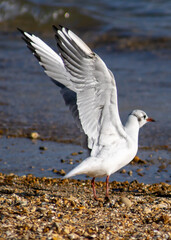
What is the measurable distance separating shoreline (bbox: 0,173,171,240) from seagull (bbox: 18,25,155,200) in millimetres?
275

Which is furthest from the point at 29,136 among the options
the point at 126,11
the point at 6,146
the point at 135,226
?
the point at 126,11

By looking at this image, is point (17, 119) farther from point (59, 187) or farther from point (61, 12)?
point (61, 12)

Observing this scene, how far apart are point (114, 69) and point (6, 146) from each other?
4.38 m

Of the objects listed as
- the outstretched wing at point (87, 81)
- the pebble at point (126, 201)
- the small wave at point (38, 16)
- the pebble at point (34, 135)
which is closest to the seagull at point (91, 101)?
the outstretched wing at point (87, 81)

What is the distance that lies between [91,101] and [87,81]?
0.21m

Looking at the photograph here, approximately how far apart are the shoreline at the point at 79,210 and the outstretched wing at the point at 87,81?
24.9 inches

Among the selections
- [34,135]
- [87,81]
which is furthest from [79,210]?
[34,135]

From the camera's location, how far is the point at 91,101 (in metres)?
4.56

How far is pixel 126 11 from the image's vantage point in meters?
14.8

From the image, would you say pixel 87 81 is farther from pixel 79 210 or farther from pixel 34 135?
pixel 34 135

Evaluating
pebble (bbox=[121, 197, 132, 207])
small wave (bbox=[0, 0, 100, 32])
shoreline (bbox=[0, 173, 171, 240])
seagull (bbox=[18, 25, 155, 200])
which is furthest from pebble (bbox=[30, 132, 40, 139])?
small wave (bbox=[0, 0, 100, 32])

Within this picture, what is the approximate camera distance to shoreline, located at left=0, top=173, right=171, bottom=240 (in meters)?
3.72

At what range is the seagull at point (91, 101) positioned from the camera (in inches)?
169

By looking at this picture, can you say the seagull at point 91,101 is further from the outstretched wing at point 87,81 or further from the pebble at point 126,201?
the pebble at point 126,201
